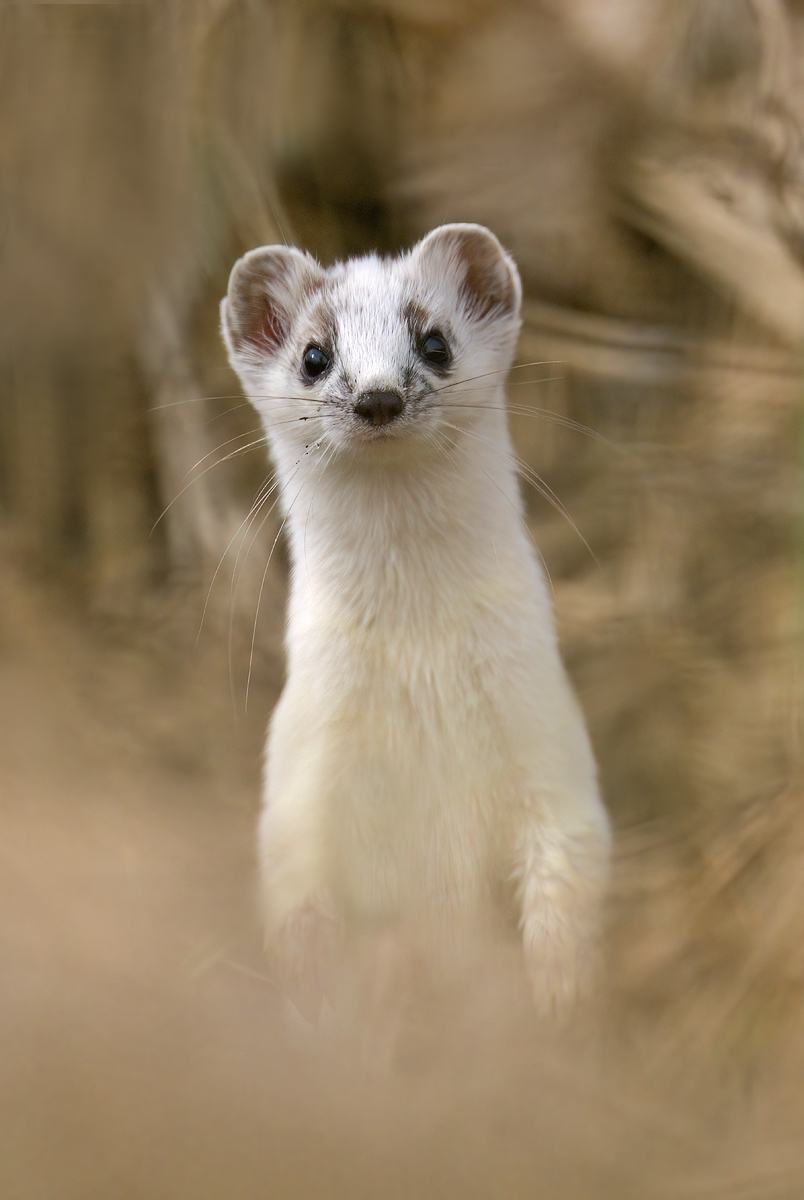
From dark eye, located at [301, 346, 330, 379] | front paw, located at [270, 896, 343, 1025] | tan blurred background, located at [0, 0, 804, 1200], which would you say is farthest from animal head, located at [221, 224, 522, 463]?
front paw, located at [270, 896, 343, 1025]

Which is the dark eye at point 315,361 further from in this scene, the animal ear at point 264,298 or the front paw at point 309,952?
the front paw at point 309,952

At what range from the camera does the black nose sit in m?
1.20

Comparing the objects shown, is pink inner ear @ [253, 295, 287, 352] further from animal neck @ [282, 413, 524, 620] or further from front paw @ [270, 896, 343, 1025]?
front paw @ [270, 896, 343, 1025]

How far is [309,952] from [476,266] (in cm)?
92

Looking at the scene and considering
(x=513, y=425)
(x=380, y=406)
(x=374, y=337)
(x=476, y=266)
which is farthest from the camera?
(x=513, y=425)

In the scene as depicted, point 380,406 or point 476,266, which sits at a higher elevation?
point 476,266

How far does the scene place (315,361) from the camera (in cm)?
138

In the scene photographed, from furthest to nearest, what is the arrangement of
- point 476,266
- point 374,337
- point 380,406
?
point 476,266 → point 374,337 → point 380,406

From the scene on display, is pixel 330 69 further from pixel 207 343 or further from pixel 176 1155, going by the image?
pixel 176 1155

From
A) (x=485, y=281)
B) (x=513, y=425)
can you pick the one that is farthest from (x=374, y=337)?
(x=513, y=425)

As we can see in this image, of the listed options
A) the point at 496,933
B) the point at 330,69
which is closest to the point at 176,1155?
the point at 496,933

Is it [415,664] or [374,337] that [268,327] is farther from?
[415,664]

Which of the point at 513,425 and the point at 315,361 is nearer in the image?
the point at 315,361

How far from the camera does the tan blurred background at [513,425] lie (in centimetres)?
119
